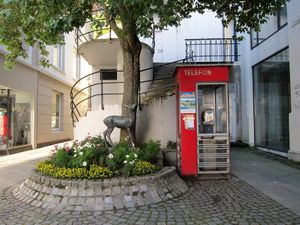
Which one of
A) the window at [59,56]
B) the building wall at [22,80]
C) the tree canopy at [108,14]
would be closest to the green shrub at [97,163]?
the tree canopy at [108,14]

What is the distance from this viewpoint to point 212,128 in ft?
26.2

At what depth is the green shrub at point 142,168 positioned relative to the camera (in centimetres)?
634

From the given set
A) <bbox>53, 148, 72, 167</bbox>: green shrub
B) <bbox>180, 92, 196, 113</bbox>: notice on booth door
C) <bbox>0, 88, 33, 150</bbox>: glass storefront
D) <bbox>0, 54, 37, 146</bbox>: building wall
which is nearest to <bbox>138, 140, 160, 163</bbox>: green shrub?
<bbox>180, 92, 196, 113</bbox>: notice on booth door

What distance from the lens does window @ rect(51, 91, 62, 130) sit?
19328mm

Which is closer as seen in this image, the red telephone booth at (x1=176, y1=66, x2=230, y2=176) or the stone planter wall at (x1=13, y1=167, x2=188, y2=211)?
the stone planter wall at (x1=13, y1=167, x2=188, y2=211)

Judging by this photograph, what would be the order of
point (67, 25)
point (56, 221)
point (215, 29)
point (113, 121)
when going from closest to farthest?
point (56, 221) → point (67, 25) → point (113, 121) → point (215, 29)

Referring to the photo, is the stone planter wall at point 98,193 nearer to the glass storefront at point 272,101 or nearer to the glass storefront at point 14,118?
the glass storefront at point 272,101

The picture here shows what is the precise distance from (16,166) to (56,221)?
19.9ft

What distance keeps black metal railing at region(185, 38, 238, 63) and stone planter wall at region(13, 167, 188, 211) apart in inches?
407

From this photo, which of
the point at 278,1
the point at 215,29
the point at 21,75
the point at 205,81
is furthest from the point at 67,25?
the point at 215,29

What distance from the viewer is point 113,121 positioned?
7996mm

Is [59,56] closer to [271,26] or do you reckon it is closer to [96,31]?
[96,31]

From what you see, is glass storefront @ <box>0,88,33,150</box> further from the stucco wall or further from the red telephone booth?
the red telephone booth

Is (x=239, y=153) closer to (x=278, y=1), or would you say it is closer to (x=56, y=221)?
(x=278, y=1)
